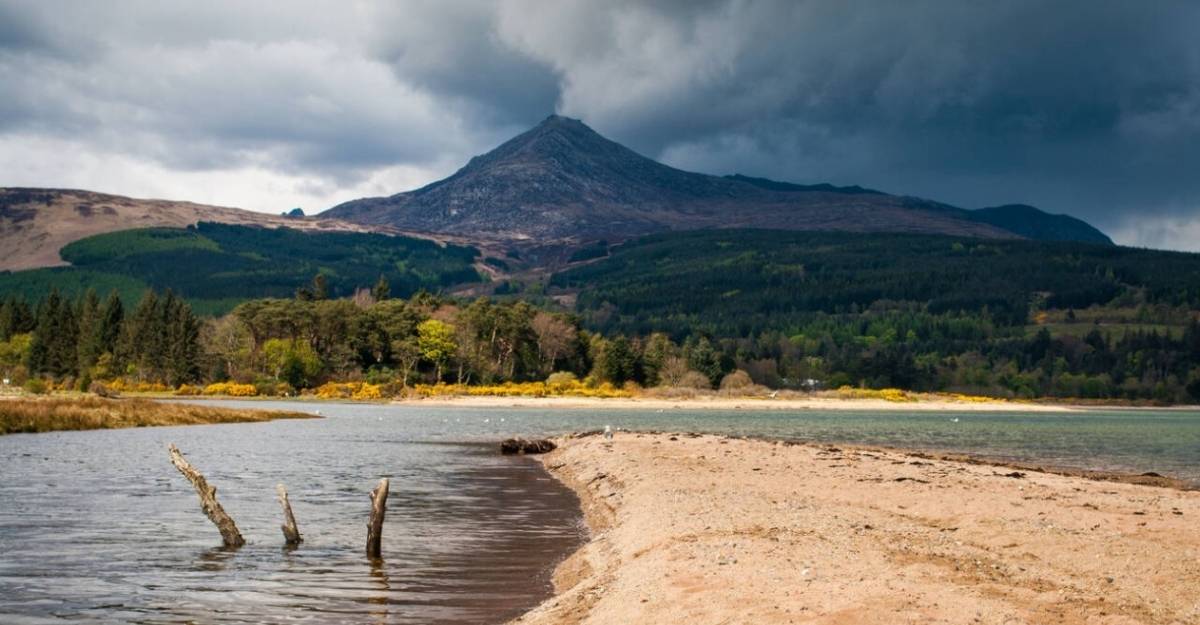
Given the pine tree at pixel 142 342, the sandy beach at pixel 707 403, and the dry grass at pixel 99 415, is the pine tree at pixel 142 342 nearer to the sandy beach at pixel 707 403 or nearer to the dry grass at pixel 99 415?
the sandy beach at pixel 707 403

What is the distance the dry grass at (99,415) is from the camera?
6297cm

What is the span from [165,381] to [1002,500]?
14187cm

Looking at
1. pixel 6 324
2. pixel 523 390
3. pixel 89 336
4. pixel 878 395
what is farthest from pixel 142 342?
pixel 878 395

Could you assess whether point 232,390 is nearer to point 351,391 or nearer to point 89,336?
point 351,391

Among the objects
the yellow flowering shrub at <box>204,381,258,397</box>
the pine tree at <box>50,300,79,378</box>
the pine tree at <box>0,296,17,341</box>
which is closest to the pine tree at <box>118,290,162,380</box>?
the pine tree at <box>50,300,79,378</box>

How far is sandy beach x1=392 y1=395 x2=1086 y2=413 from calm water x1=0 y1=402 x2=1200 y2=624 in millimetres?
79162

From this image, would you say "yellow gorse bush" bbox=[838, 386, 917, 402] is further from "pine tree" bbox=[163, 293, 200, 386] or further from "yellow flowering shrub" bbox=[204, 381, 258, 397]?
"pine tree" bbox=[163, 293, 200, 386]

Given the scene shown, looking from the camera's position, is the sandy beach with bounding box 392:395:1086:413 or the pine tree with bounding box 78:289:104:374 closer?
the sandy beach with bounding box 392:395:1086:413

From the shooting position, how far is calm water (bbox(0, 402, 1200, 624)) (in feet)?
54.4

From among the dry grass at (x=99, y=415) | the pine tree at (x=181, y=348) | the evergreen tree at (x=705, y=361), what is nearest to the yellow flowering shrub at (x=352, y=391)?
the pine tree at (x=181, y=348)

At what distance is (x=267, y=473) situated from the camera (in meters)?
39.4

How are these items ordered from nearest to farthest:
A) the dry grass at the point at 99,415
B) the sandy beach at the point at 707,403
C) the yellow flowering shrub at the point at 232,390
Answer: the dry grass at the point at 99,415, the sandy beach at the point at 707,403, the yellow flowering shrub at the point at 232,390

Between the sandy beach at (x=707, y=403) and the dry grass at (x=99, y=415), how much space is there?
48.4 m

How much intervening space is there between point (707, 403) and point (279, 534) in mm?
128817
